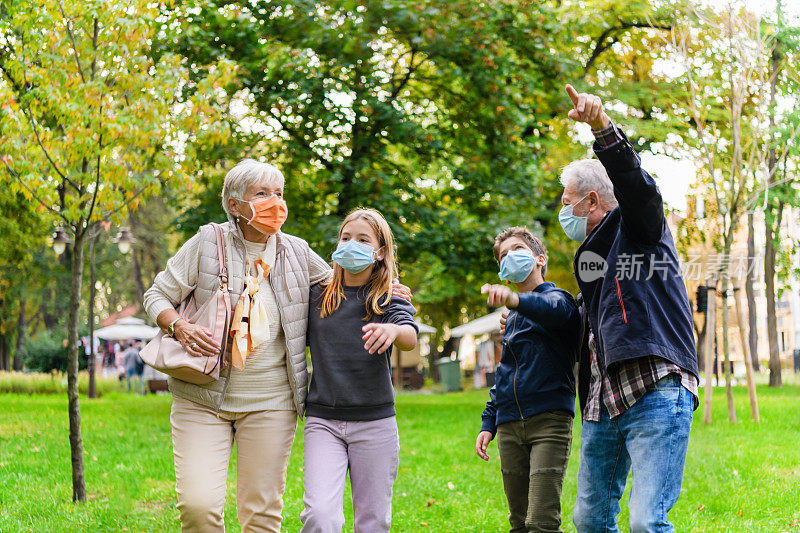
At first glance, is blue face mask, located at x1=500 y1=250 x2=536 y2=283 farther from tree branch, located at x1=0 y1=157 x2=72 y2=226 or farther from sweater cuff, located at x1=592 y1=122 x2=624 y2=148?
tree branch, located at x1=0 y1=157 x2=72 y2=226

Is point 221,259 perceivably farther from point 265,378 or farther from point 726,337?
point 726,337

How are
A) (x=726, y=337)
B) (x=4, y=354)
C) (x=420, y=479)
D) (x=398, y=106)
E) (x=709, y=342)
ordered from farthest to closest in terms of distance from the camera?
(x=4, y=354)
(x=398, y=106)
(x=726, y=337)
(x=709, y=342)
(x=420, y=479)

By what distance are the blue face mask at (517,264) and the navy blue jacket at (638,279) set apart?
657 mm

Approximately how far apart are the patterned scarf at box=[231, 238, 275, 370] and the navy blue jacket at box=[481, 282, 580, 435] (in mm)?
1262

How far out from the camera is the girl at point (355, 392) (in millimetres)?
3721

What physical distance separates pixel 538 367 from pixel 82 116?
4784 mm

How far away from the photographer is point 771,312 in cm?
2219

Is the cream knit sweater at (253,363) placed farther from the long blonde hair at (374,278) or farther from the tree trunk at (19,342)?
the tree trunk at (19,342)

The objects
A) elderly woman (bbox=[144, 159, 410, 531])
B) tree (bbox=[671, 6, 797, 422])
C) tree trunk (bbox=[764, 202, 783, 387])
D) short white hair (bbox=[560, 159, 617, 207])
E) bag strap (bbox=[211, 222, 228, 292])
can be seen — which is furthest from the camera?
tree trunk (bbox=[764, 202, 783, 387])

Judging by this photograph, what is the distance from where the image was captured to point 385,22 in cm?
1256

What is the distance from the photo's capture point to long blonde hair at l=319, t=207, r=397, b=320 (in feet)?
13.1

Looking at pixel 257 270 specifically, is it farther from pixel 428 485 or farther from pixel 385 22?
pixel 385 22

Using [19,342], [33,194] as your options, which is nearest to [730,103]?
[33,194]

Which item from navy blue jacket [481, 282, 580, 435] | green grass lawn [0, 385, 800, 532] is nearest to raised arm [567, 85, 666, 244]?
navy blue jacket [481, 282, 580, 435]
